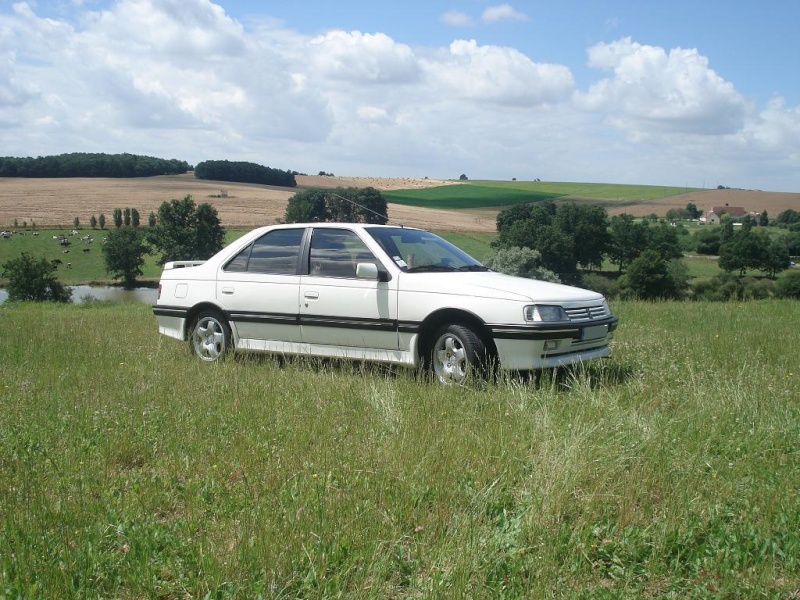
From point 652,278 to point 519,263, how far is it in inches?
448

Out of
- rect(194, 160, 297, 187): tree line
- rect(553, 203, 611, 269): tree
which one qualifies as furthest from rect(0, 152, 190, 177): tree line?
rect(553, 203, 611, 269): tree

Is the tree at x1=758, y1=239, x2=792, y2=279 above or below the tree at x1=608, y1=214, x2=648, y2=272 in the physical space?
below

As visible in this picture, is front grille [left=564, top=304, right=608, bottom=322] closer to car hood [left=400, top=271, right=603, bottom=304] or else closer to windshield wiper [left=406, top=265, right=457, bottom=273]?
car hood [left=400, top=271, right=603, bottom=304]

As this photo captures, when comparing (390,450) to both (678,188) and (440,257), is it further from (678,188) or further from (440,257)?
(678,188)

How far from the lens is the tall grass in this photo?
330 cm

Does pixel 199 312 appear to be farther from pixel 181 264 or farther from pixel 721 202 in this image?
pixel 721 202

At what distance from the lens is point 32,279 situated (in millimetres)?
49719

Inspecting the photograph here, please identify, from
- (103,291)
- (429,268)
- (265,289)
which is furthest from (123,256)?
(429,268)

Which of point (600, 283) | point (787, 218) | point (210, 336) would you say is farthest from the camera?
point (787, 218)

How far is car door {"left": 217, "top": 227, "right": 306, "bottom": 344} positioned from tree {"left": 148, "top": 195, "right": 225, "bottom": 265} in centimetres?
4569

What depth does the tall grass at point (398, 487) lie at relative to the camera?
10.8 feet

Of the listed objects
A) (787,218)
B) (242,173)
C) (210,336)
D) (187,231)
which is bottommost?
(210,336)

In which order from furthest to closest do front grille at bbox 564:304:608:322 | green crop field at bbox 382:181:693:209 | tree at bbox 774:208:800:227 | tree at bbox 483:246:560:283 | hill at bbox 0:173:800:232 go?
green crop field at bbox 382:181:693:209 → tree at bbox 774:208:800:227 → hill at bbox 0:173:800:232 → tree at bbox 483:246:560:283 → front grille at bbox 564:304:608:322

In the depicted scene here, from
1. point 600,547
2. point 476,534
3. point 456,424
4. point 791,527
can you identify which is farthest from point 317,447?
point 791,527
